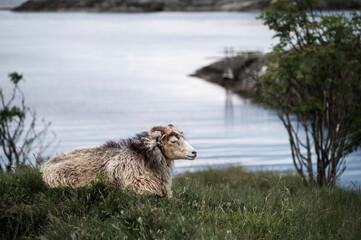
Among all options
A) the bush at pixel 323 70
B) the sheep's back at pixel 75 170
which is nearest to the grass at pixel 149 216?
the sheep's back at pixel 75 170

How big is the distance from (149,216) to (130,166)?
1.16 m

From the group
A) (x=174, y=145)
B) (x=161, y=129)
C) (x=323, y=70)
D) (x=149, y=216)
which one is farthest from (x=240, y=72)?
(x=149, y=216)

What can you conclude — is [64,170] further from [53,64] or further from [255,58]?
[53,64]

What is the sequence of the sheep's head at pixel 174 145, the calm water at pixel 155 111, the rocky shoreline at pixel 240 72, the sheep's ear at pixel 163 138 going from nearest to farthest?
the sheep's head at pixel 174 145 < the sheep's ear at pixel 163 138 < the calm water at pixel 155 111 < the rocky shoreline at pixel 240 72

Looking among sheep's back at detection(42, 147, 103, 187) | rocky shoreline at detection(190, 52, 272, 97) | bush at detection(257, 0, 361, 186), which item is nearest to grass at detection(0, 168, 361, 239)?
sheep's back at detection(42, 147, 103, 187)

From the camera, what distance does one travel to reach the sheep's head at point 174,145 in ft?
26.6

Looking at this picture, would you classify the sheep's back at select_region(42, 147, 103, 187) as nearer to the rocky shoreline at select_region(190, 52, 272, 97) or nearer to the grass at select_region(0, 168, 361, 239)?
the grass at select_region(0, 168, 361, 239)

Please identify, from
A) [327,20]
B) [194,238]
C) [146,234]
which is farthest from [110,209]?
[327,20]

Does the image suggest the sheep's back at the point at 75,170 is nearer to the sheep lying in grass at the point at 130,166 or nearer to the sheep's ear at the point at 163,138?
the sheep lying in grass at the point at 130,166

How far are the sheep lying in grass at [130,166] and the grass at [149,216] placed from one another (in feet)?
0.63

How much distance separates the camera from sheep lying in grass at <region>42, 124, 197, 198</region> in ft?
27.5

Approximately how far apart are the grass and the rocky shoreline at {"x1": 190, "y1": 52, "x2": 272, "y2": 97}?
4680cm

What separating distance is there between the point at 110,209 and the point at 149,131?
4.28 ft

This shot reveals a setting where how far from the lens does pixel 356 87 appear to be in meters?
15.6
